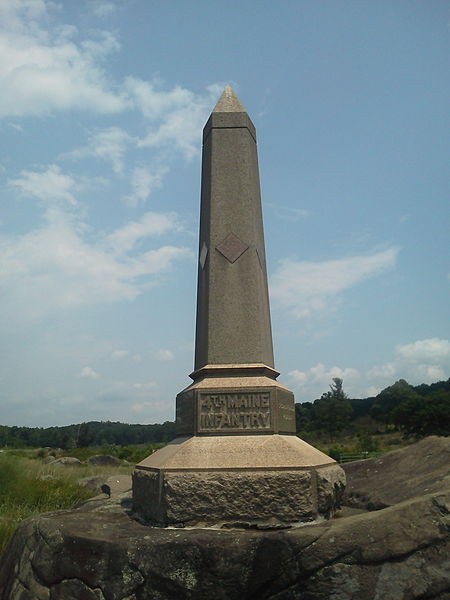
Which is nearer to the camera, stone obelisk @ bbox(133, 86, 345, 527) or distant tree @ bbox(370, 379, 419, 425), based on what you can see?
stone obelisk @ bbox(133, 86, 345, 527)

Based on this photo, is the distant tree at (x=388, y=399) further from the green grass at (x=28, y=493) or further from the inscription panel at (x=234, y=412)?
the inscription panel at (x=234, y=412)

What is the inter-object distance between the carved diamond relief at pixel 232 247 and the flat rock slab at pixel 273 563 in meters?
3.04

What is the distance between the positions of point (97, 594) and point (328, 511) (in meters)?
2.09

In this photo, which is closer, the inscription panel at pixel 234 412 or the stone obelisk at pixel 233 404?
the stone obelisk at pixel 233 404

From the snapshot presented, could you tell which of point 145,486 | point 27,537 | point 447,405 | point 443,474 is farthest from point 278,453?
point 447,405

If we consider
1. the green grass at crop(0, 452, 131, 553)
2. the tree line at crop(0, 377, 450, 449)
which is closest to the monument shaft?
the green grass at crop(0, 452, 131, 553)

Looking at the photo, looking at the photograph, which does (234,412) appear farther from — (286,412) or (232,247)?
(232,247)

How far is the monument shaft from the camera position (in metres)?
5.31

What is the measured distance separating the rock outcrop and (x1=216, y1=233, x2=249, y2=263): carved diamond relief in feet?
9.96

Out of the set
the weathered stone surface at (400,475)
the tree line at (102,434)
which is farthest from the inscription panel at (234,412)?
the tree line at (102,434)

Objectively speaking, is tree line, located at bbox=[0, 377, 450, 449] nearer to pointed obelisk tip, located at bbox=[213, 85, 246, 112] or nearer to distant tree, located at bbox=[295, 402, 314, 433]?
distant tree, located at bbox=[295, 402, 314, 433]

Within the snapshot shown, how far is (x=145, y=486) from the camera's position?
15.1 ft

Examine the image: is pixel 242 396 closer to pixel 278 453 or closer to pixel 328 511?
pixel 278 453

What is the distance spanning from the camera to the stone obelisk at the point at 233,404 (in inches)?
165
